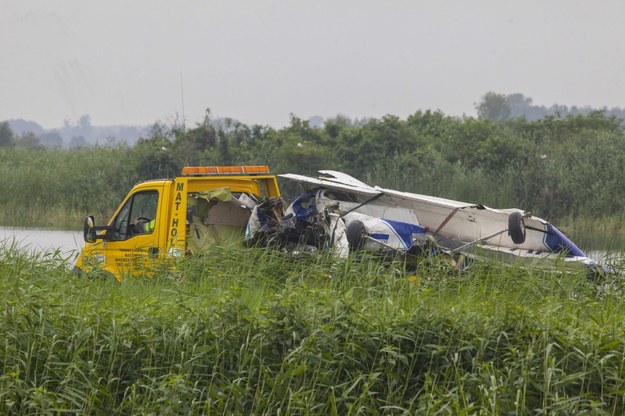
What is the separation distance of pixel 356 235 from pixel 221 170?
2.57 metres

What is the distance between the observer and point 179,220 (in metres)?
11.8

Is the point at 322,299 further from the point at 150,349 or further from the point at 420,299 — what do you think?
the point at 150,349

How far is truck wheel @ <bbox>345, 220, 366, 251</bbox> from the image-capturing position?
10.7 m

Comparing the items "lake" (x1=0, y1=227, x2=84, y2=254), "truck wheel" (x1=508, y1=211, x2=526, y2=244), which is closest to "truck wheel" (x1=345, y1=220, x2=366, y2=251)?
"truck wheel" (x1=508, y1=211, x2=526, y2=244)

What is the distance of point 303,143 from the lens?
102 ft

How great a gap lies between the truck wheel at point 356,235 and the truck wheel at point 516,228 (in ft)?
4.86

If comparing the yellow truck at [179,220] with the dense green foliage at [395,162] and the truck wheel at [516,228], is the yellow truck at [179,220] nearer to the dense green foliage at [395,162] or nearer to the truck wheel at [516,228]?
the truck wheel at [516,228]

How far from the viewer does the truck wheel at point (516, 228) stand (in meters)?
10.7

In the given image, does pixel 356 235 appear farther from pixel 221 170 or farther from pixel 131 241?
pixel 131 241

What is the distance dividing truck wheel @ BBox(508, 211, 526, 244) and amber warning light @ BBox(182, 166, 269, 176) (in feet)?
11.4

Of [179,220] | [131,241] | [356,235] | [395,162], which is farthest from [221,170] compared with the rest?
[395,162]

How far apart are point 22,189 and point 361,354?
875 inches

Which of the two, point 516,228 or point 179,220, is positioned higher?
point 516,228

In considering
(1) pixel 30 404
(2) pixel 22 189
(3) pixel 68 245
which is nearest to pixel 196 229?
(1) pixel 30 404
